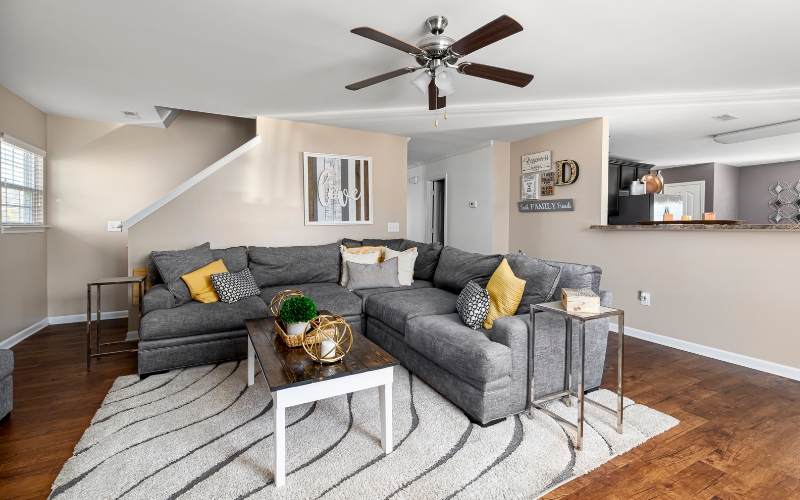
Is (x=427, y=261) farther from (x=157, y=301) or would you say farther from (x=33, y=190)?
(x=33, y=190)

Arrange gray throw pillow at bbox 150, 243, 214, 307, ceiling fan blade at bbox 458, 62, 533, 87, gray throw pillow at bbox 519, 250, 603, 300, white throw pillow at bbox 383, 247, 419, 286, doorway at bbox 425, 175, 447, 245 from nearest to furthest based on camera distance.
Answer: ceiling fan blade at bbox 458, 62, 533, 87 → gray throw pillow at bbox 519, 250, 603, 300 → gray throw pillow at bbox 150, 243, 214, 307 → white throw pillow at bbox 383, 247, 419, 286 → doorway at bbox 425, 175, 447, 245

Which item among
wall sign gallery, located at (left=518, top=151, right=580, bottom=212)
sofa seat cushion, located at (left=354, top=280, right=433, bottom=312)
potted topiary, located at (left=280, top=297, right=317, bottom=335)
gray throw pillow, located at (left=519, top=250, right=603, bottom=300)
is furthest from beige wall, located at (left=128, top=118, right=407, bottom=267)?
gray throw pillow, located at (left=519, top=250, right=603, bottom=300)

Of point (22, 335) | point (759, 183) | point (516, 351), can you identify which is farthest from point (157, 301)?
point (759, 183)

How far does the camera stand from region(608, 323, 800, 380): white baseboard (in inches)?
114

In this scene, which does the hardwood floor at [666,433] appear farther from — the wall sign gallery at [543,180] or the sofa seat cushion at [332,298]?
the wall sign gallery at [543,180]

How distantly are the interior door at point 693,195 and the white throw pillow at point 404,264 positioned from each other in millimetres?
6275

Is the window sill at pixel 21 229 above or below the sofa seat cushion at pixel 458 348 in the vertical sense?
above

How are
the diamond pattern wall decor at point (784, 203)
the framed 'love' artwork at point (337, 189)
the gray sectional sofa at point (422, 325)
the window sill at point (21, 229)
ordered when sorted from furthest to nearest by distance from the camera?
the diamond pattern wall decor at point (784, 203) → the framed 'love' artwork at point (337, 189) → the window sill at point (21, 229) → the gray sectional sofa at point (422, 325)

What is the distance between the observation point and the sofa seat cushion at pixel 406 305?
2.82 metres

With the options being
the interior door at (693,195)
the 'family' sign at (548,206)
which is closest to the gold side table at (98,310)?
the 'family' sign at (548,206)

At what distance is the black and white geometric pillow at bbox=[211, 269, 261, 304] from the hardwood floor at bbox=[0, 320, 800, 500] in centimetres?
83

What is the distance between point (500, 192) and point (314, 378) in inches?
176

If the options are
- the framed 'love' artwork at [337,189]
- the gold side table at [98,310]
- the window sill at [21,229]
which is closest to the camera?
the gold side table at [98,310]

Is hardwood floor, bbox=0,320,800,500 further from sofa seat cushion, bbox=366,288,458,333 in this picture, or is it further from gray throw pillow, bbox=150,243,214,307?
sofa seat cushion, bbox=366,288,458,333
